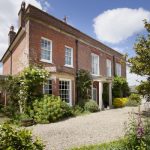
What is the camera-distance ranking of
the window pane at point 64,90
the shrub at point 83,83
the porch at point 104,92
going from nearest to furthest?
the window pane at point 64,90
the shrub at point 83,83
the porch at point 104,92

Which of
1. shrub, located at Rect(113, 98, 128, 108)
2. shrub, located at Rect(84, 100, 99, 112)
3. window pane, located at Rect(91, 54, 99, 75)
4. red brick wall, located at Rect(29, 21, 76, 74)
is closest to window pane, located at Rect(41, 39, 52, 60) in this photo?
red brick wall, located at Rect(29, 21, 76, 74)

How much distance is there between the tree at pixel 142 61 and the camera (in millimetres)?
15370

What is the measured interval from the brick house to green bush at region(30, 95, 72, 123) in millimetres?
2147

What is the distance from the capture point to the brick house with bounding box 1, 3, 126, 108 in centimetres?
1611

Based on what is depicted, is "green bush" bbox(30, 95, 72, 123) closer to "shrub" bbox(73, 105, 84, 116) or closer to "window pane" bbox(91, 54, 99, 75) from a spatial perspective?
"shrub" bbox(73, 105, 84, 116)

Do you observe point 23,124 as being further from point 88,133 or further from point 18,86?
point 88,133

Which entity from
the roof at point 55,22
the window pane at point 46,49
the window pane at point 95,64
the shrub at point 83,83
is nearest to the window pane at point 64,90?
the shrub at point 83,83

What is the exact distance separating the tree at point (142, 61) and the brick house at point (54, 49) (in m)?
5.27

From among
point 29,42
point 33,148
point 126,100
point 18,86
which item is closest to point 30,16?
point 29,42

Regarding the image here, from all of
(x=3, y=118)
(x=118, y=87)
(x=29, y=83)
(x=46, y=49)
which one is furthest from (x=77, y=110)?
A: (x=118, y=87)

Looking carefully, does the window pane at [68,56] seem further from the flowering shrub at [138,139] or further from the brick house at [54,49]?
the flowering shrub at [138,139]

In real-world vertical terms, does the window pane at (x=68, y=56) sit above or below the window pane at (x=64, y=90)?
above

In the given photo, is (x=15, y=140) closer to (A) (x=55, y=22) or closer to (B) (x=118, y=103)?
(A) (x=55, y=22)

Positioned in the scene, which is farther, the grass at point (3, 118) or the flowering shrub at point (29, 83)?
the flowering shrub at point (29, 83)
